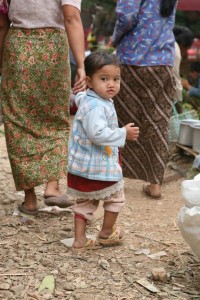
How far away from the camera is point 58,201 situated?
13.5ft

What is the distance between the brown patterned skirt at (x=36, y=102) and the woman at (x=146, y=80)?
0.92 metres

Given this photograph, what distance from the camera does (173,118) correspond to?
6.91 m

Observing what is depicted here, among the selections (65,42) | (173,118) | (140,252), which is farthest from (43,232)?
(173,118)

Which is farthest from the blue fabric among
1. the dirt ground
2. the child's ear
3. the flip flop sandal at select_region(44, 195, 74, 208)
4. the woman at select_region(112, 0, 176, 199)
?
the child's ear

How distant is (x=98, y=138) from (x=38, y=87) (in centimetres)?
93

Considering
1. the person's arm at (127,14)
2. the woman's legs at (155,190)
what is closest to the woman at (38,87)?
the person's arm at (127,14)

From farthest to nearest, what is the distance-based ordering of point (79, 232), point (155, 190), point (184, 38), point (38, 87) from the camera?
point (184, 38), point (155, 190), point (38, 87), point (79, 232)

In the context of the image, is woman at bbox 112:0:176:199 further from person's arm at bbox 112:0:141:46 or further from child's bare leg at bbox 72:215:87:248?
child's bare leg at bbox 72:215:87:248

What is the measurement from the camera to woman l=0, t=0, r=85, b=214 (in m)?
3.84

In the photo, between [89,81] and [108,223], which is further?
[108,223]

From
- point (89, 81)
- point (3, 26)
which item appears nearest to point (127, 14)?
point (3, 26)

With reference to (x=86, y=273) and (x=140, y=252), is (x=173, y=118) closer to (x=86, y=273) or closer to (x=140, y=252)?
(x=140, y=252)

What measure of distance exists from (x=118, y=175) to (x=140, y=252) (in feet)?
1.79

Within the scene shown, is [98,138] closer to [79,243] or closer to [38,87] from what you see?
[79,243]
